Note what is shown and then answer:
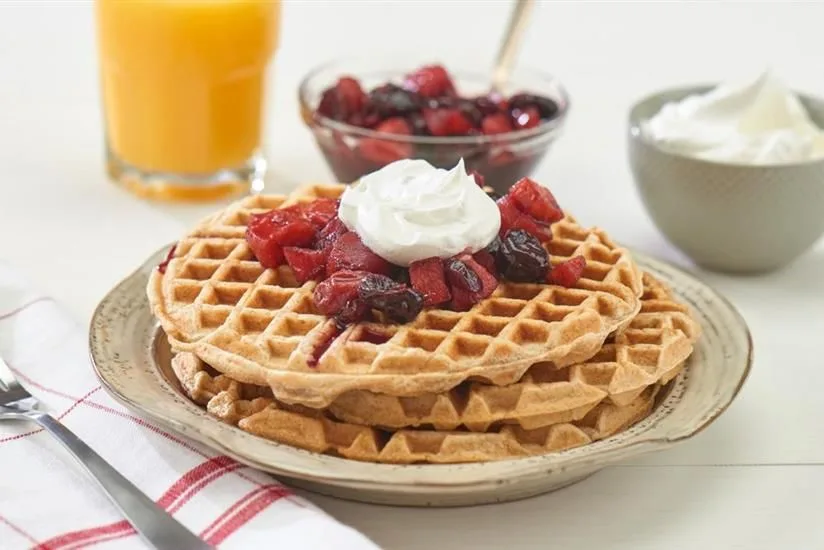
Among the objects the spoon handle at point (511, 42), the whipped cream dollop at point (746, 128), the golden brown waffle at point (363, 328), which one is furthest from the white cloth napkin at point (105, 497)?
the spoon handle at point (511, 42)

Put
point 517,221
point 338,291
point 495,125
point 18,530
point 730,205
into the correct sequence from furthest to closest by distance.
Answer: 1. point 495,125
2. point 730,205
3. point 517,221
4. point 338,291
5. point 18,530

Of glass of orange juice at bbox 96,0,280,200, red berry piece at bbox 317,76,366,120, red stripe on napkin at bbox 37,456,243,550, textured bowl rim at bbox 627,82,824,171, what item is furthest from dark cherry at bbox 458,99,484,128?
red stripe on napkin at bbox 37,456,243,550

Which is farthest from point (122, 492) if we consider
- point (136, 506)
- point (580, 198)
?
point (580, 198)

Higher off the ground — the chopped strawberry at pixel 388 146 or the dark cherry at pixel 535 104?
→ the dark cherry at pixel 535 104

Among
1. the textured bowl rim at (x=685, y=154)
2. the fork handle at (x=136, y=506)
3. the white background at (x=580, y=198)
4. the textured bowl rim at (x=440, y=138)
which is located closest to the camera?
the fork handle at (x=136, y=506)

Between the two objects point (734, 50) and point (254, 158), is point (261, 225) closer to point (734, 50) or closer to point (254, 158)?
point (254, 158)

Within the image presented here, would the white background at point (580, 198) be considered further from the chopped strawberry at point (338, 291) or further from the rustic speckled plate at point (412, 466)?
the chopped strawberry at point (338, 291)

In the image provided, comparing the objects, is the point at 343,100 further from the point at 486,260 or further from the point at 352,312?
the point at 352,312
